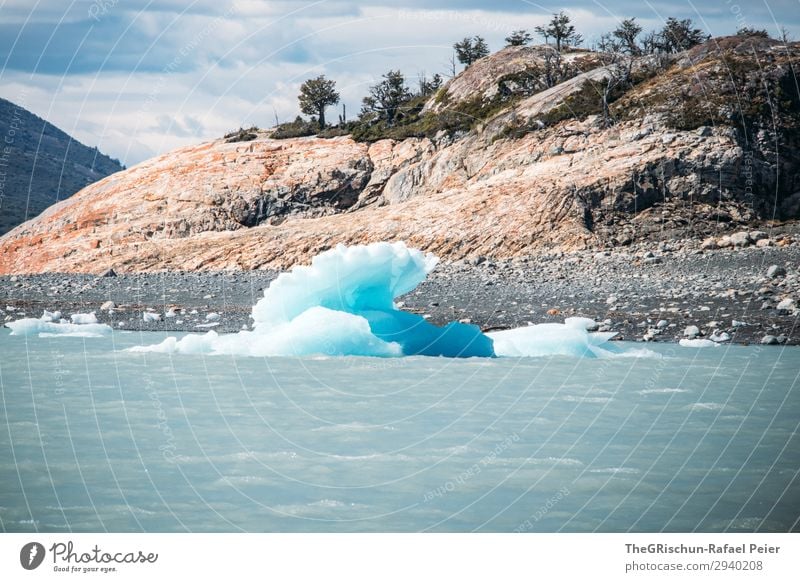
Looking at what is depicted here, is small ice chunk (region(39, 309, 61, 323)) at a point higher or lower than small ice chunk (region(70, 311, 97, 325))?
higher

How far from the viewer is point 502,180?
3912cm

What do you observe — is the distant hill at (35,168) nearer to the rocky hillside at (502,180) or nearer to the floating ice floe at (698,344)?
the rocky hillside at (502,180)

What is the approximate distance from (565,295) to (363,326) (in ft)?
30.1

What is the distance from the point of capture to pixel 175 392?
13.5 m

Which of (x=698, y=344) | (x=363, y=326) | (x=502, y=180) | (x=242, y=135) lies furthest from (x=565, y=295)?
(x=242, y=135)

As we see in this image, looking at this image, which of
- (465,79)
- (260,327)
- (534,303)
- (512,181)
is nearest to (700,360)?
(534,303)

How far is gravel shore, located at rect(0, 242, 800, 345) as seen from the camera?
19453mm

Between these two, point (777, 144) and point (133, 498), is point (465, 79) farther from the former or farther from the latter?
point (133, 498)

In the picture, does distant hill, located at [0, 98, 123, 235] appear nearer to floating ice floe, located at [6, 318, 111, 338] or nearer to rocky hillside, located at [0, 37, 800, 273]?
rocky hillside, located at [0, 37, 800, 273]

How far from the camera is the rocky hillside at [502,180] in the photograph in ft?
114

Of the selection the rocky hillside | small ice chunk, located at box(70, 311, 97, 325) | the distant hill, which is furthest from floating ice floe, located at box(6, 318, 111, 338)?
the distant hill

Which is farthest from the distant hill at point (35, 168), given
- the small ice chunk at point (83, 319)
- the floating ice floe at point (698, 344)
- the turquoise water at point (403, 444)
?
the floating ice floe at point (698, 344)

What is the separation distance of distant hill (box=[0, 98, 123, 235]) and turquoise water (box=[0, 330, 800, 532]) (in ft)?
255

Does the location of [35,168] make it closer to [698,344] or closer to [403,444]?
[698,344]
